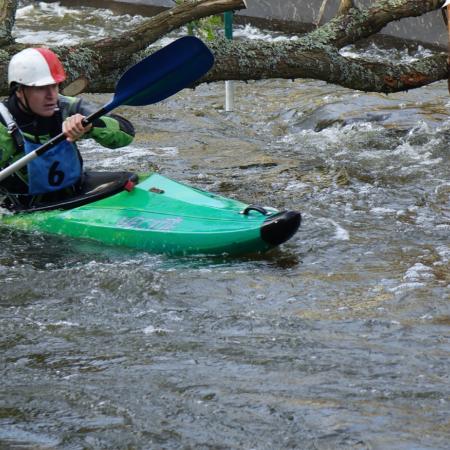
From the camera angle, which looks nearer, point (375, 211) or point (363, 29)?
point (375, 211)

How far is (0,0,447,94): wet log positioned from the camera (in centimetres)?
605

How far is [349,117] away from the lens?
8.67 meters

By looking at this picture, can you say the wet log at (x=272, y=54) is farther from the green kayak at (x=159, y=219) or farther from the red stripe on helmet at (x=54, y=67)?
the green kayak at (x=159, y=219)

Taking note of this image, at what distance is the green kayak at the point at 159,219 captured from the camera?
5.04 metres

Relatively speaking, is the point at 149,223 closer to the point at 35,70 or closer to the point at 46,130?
the point at 46,130

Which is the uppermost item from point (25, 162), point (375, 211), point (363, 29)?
point (363, 29)

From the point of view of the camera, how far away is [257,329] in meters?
4.21

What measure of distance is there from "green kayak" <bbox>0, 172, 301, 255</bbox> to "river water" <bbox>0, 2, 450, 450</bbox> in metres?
0.09

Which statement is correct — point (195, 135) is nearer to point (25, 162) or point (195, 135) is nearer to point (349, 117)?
point (349, 117)

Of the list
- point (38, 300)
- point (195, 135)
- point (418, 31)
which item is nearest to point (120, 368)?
point (38, 300)

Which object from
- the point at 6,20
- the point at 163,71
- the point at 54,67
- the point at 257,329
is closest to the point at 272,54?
the point at 163,71

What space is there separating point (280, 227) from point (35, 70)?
1534mm

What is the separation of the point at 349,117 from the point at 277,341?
491 centimetres

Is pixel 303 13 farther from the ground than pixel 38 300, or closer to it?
farther from the ground
